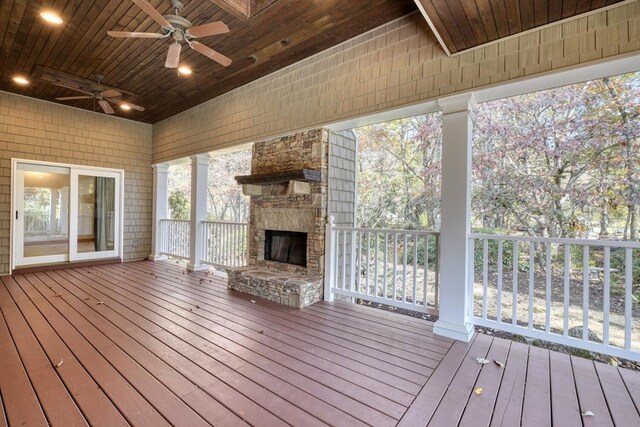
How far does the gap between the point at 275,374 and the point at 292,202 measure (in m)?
2.82

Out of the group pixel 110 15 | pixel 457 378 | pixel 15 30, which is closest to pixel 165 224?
pixel 15 30

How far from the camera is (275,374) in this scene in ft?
7.61

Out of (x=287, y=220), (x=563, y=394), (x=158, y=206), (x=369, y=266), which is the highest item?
(x=158, y=206)

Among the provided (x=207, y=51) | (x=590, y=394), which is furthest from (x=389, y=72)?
(x=590, y=394)

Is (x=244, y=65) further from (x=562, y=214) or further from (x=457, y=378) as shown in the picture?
(x=562, y=214)

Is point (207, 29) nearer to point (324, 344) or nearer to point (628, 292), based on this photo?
point (324, 344)

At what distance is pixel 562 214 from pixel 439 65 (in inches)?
162

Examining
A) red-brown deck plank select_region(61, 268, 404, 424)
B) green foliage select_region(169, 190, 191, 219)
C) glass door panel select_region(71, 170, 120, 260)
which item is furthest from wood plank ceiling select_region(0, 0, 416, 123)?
green foliage select_region(169, 190, 191, 219)

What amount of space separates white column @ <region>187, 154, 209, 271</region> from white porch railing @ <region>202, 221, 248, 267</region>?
0.12 meters

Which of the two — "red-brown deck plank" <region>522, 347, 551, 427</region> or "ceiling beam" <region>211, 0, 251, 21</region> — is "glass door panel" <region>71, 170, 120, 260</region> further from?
"red-brown deck plank" <region>522, 347, 551, 427</region>

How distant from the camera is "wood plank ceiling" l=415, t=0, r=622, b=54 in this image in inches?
94.3

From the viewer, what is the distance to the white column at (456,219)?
3092 millimetres

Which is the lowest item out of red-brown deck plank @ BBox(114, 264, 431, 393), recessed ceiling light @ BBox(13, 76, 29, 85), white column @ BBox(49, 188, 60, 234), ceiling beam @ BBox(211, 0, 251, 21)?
red-brown deck plank @ BBox(114, 264, 431, 393)

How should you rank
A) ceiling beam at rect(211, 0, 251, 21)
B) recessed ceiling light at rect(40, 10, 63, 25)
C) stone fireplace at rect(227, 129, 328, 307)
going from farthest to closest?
stone fireplace at rect(227, 129, 328, 307), recessed ceiling light at rect(40, 10, 63, 25), ceiling beam at rect(211, 0, 251, 21)
